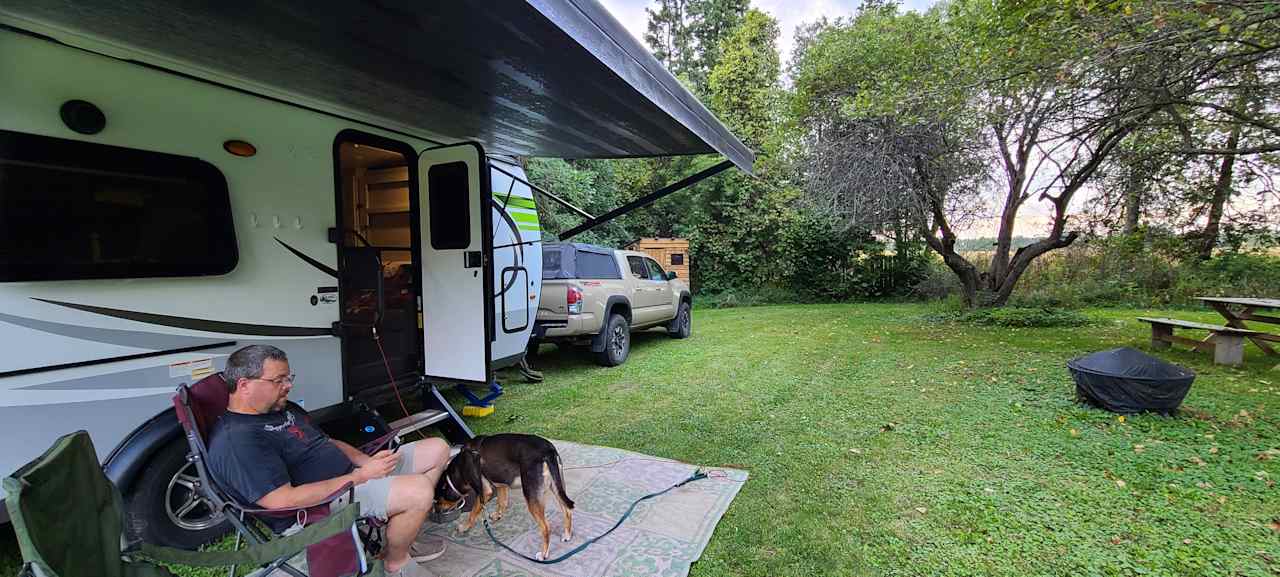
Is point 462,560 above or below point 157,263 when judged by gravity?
below

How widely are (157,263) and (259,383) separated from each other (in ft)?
3.27

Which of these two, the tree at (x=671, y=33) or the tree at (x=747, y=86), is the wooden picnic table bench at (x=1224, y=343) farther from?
the tree at (x=671, y=33)

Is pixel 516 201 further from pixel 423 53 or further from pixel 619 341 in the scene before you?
pixel 619 341

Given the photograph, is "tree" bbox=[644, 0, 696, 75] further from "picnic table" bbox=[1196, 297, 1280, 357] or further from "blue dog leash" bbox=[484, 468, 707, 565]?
"blue dog leash" bbox=[484, 468, 707, 565]

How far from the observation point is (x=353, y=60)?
8.34ft

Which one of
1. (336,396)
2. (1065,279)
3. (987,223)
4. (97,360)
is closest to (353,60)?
(97,360)

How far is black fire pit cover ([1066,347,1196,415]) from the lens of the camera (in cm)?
402

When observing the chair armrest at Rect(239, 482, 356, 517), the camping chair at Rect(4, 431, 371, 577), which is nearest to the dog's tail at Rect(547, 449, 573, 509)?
the chair armrest at Rect(239, 482, 356, 517)

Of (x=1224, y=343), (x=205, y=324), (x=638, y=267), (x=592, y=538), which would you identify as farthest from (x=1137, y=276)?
(x=205, y=324)

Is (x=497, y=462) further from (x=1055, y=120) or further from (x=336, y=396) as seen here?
(x=1055, y=120)

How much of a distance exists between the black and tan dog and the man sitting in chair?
0.35 metres

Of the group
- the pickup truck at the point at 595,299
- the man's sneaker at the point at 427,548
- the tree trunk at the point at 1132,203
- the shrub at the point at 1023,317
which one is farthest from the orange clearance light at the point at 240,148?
the tree trunk at the point at 1132,203

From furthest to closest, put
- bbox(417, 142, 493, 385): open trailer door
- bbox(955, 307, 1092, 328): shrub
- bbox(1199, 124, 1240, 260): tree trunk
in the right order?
bbox(955, 307, 1092, 328): shrub, bbox(1199, 124, 1240, 260): tree trunk, bbox(417, 142, 493, 385): open trailer door

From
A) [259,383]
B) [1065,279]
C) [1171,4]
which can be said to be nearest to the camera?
[259,383]
